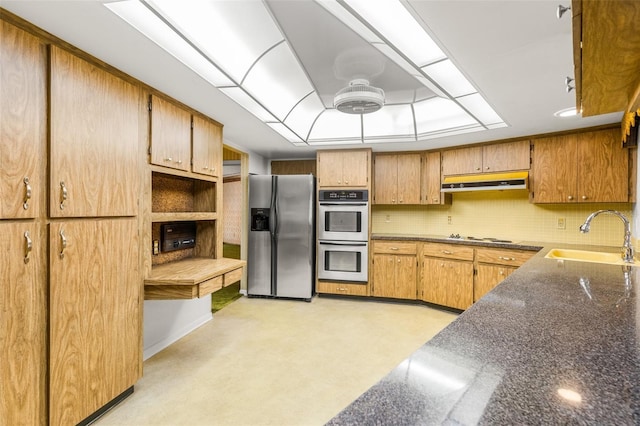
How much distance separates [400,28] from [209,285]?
2.08 metres

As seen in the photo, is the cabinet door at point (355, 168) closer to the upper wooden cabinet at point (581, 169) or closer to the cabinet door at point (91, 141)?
the upper wooden cabinet at point (581, 169)

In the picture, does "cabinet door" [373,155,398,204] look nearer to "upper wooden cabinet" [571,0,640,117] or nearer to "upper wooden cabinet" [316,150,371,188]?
"upper wooden cabinet" [316,150,371,188]

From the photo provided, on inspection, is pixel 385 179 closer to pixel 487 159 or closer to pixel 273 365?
pixel 487 159

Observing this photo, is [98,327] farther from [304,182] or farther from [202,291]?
[304,182]

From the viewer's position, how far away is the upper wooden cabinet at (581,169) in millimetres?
3041

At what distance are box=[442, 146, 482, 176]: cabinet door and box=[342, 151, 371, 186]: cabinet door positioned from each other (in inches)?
41.1

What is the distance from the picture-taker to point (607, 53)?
3.19 feet

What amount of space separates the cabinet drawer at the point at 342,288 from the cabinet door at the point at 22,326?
3169 mm

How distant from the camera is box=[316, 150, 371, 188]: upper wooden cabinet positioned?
428cm

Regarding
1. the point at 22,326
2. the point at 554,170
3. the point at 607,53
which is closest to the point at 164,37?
the point at 22,326

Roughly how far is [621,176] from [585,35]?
3067 mm

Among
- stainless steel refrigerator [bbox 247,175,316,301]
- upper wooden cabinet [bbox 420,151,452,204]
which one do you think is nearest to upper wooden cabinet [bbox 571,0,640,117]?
upper wooden cabinet [bbox 420,151,452,204]

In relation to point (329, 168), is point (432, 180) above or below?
below

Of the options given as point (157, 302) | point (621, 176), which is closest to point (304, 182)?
point (157, 302)
